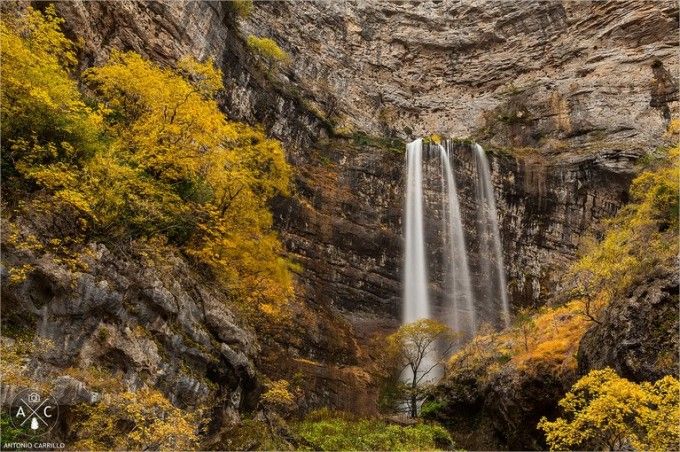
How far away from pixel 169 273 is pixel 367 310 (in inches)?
839

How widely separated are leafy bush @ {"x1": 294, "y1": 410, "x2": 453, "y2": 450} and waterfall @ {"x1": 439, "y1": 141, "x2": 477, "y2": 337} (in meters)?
13.3

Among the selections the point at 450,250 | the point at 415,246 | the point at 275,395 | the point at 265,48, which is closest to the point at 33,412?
the point at 275,395

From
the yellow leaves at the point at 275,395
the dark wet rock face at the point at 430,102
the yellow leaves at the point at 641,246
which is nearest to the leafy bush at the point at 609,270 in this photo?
the yellow leaves at the point at 641,246

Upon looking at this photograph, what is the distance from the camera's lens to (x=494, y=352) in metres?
23.1

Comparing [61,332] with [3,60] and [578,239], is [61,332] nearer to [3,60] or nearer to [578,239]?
[3,60]

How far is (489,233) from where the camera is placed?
127ft

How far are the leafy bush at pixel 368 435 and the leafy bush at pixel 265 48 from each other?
88.1 feet

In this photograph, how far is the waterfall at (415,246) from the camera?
113 ft

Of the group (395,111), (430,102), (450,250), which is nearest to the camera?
(450,250)

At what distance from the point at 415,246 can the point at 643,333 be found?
78.8ft

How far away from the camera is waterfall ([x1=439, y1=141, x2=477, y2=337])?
34.9 metres

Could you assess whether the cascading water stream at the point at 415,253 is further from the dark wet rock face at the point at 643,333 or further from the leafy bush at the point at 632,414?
the leafy bush at the point at 632,414

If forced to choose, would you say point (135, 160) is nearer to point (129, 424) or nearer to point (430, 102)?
point (129, 424)

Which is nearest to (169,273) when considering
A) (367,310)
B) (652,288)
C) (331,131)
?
(652,288)
